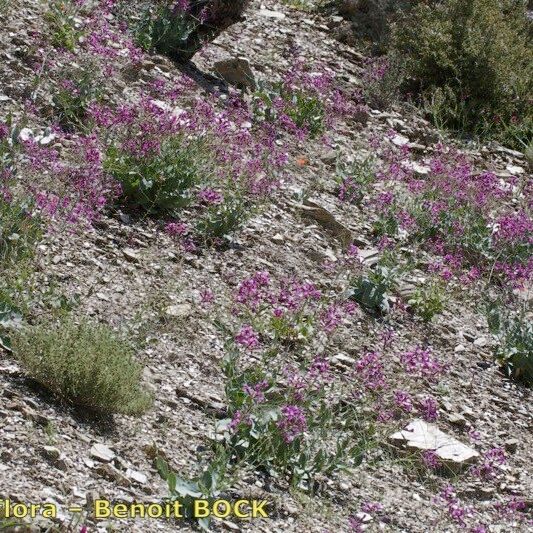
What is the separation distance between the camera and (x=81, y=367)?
4688 millimetres

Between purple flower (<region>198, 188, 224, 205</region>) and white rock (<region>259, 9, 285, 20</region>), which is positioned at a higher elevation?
white rock (<region>259, 9, 285, 20</region>)

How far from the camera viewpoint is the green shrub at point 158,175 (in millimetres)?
6746

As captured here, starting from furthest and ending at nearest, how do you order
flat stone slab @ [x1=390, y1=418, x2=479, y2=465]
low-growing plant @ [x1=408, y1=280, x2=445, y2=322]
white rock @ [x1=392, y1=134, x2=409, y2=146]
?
white rock @ [x1=392, y1=134, x2=409, y2=146] < low-growing plant @ [x1=408, y1=280, x2=445, y2=322] < flat stone slab @ [x1=390, y1=418, x2=479, y2=465]

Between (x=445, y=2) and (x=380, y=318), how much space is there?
562 cm

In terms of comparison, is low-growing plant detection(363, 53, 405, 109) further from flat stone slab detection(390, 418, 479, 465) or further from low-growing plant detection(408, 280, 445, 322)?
flat stone slab detection(390, 418, 479, 465)

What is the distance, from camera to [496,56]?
10.8 m

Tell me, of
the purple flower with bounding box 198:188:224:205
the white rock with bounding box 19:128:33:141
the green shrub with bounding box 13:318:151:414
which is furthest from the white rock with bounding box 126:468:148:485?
the white rock with bounding box 19:128:33:141

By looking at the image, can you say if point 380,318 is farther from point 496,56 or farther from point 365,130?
point 496,56

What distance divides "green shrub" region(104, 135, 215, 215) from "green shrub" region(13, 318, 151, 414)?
198cm

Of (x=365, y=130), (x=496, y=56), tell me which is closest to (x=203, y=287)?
(x=365, y=130)

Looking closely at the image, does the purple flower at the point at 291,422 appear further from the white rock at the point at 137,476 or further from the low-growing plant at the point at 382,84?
the low-growing plant at the point at 382,84

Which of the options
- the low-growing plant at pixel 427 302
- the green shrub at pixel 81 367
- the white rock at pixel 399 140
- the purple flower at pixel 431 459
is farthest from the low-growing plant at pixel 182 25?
the purple flower at pixel 431 459

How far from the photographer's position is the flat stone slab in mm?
5645

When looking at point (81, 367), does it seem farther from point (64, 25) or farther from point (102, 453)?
point (64, 25)
